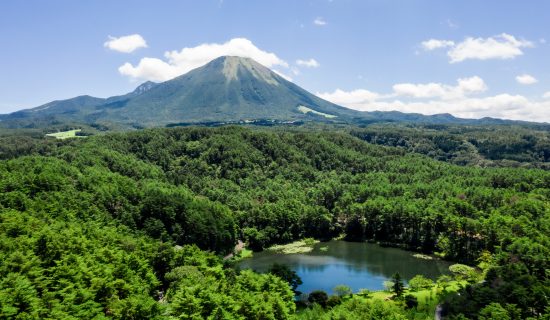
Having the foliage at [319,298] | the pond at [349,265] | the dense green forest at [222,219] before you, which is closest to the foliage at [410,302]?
the dense green forest at [222,219]

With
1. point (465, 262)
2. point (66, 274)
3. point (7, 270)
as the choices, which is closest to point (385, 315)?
point (66, 274)

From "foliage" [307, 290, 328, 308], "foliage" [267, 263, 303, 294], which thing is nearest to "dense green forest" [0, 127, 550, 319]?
"foliage" [267, 263, 303, 294]

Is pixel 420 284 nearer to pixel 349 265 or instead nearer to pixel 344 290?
pixel 344 290

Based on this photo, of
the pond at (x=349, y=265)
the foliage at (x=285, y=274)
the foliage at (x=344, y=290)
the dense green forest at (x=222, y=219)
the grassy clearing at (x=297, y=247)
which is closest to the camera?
the dense green forest at (x=222, y=219)

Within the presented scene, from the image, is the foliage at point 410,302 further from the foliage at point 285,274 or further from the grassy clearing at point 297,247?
the grassy clearing at point 297,247

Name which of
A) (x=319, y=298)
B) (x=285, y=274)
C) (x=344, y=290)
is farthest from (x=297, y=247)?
(x=319, y=298)

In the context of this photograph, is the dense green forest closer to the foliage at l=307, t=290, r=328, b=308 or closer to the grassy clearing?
the grassy clearing
